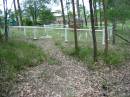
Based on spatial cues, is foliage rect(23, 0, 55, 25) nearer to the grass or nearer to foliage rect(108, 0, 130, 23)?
foliage rect(108, 0, 130, 23)

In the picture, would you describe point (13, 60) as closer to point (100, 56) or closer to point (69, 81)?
point (69, 81)

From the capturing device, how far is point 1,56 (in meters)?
10.8

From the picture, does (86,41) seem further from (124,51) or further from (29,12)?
(29,12)

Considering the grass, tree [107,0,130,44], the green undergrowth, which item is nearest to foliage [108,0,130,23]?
tree [107,0,130,44]

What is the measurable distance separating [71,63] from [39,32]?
7.22 metres

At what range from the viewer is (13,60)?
35.7ft

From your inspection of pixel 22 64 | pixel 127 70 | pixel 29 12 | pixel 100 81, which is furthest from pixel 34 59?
pixel 29 12

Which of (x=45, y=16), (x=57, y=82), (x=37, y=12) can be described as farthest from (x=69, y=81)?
(x=45, y=16)

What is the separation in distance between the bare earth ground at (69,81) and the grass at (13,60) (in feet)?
0.94

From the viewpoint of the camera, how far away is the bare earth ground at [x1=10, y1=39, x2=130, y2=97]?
8.95m

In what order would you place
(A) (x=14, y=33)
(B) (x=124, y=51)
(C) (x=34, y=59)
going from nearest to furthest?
1. (C) (x=34, y=59)
2. (B) (x=124, y=51)
3. (A) (x=14, y=33)

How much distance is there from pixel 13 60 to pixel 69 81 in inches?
98.2

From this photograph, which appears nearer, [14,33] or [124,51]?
[124,51]

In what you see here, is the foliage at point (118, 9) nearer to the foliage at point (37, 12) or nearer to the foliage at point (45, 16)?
the foliage at point (37, 12)
